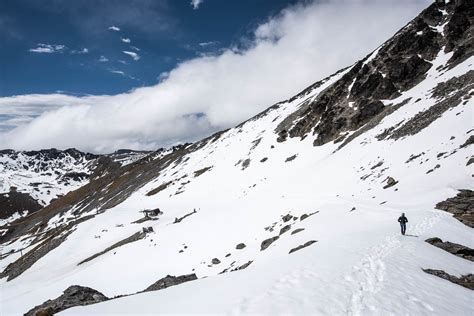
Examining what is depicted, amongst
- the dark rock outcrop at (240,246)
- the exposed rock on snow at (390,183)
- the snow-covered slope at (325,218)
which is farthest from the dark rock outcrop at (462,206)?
the dark rock outcrop at (240,246)

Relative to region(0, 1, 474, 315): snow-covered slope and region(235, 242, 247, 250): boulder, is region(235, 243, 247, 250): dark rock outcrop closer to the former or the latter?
region(235, 242, 247, 250): boulder

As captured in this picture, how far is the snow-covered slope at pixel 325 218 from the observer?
1202 centimetres

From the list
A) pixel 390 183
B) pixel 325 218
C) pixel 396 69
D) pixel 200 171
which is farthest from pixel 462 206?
pixel 200 171

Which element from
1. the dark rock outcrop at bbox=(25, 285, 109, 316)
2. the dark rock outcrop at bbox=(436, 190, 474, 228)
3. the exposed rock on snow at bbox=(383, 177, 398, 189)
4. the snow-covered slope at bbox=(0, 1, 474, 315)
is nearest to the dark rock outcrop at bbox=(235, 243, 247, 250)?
the snow-covered slope at bbox=(0, 1, 474, 315)

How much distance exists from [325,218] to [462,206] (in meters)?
11.3

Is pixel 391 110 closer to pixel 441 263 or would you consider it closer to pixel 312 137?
pixel 312 137

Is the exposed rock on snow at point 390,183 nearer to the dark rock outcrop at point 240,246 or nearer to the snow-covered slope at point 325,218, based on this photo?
the snow-covered slope at point 325,218

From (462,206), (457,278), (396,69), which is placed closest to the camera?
(457,278)

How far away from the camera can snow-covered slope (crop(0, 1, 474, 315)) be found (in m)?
12.0

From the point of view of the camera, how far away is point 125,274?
1634 inches

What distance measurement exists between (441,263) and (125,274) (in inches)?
1391

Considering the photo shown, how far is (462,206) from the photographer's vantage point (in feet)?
86.9

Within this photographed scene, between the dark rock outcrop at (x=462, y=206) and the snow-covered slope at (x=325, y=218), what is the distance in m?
0.76

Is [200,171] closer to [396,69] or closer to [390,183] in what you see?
[396,69]
